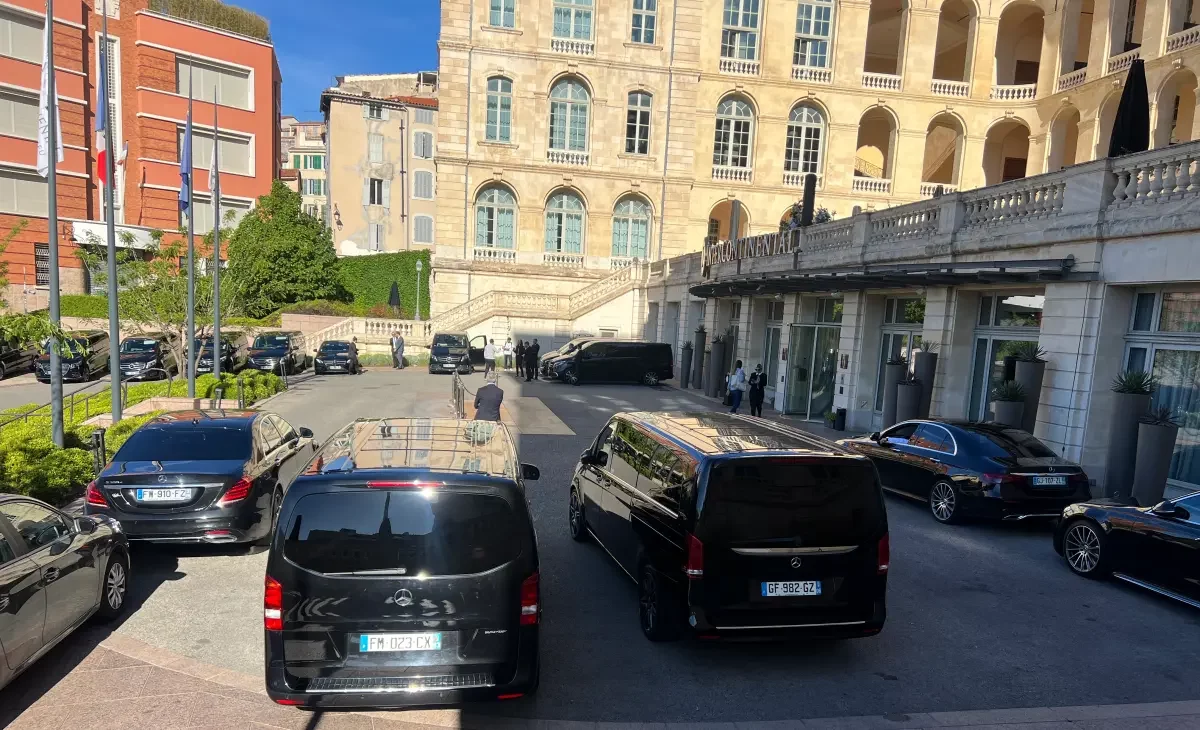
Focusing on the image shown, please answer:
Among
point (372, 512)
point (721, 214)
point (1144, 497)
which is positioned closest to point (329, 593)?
point (372, 512)

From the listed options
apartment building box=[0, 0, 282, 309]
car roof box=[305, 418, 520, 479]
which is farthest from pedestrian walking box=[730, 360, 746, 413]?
apartment building box=[0, 0, 282, 309]

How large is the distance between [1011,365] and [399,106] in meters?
49.4

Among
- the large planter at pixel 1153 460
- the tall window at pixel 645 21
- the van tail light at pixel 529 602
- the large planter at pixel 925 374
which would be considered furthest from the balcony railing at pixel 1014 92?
the van tail light at pixel 529 602

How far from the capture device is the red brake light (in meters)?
7.44

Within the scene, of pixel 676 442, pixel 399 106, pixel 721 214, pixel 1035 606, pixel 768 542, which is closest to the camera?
pixel 768 542

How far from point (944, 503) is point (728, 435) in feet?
17.8

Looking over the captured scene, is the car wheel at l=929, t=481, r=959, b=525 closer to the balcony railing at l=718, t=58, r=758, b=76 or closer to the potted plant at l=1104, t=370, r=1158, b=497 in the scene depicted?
the potted plant at l=1104, t=370, r=1158, b=497

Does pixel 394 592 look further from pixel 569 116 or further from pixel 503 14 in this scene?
pixel 503 14

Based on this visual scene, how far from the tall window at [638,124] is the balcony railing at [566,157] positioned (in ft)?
8.12

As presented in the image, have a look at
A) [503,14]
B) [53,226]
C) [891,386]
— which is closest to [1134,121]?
[891,386]

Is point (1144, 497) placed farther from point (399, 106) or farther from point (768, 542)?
point (399, 106)

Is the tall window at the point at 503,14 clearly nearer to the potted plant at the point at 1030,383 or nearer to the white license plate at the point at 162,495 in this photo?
the potted plant at the point at 1030,383

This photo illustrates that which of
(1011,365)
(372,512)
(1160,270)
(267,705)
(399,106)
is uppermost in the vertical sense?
(399,106)

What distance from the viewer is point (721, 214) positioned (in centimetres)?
4169
